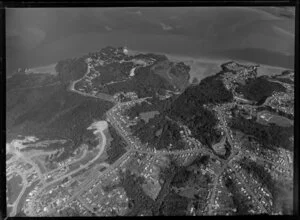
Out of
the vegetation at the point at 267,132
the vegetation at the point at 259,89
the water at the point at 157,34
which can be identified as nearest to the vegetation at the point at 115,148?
the water at the point at 157,34

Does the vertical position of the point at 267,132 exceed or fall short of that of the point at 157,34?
it falls short

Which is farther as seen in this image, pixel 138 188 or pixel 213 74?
pixel 213 74

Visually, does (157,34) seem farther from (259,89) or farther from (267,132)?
(267,132)

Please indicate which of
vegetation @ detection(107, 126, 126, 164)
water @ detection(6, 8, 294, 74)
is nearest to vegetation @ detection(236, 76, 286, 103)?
water @ detection(6, 8, 294, 74)

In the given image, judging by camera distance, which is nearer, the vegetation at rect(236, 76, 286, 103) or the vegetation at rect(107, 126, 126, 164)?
the vegetation at rect(107, 126, 126, 164)

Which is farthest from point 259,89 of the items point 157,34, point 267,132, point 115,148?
point 115,148

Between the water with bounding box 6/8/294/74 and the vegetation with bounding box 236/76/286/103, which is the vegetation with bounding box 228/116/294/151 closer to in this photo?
the vegetation with bounding box 236/76/286/103

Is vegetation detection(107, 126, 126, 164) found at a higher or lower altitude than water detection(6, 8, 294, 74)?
lower

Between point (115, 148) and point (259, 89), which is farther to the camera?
point (259, 89)

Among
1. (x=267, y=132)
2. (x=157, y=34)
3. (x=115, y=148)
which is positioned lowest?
(x=115, y=148)
